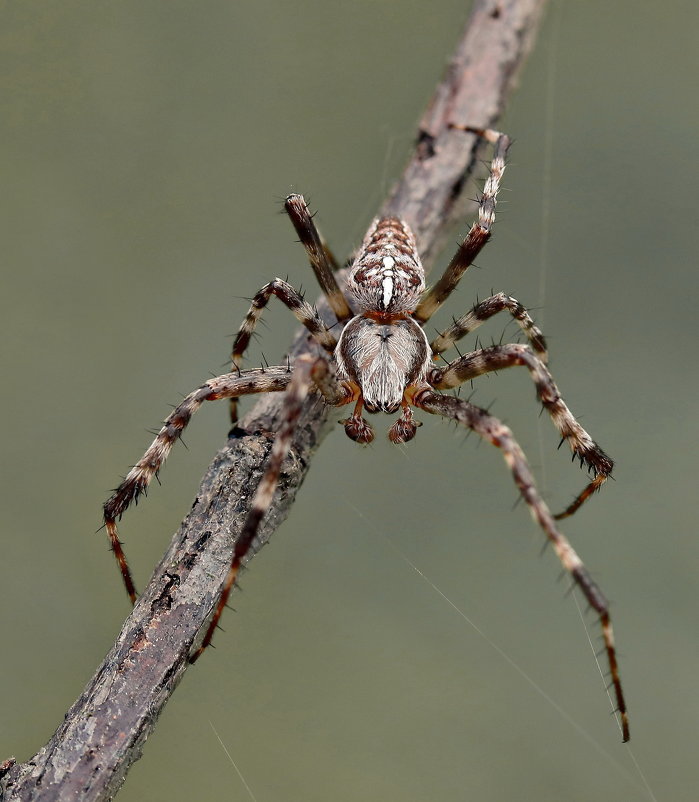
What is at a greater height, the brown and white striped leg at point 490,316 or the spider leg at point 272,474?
the brown and white striped leg at point 490,316

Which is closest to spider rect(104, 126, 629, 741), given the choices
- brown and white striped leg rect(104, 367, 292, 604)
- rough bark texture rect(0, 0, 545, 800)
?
brown and white striped leg rect(104, 367, 292, 604)

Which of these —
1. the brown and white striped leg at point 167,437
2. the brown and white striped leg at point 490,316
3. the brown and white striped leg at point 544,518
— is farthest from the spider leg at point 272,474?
the brown and white striped leg at point 490,316

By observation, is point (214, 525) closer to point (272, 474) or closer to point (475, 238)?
point (272, 474)

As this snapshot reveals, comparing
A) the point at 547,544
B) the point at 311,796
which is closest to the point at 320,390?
the point at 547,544

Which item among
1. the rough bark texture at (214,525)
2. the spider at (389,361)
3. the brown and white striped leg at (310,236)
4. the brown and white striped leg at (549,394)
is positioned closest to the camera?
the rough bark texture at (214,525)

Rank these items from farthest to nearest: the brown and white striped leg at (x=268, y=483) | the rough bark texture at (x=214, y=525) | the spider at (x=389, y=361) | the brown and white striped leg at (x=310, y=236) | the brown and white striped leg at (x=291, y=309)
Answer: the brown and white striped leg at (x=310, y=236)
the brown and white striped leg at (x=291, y=309)
the spider at (x=389, y=361)
the brown and white striped leg at (x=268, y=483)
the rough bark texture at (x=214, y=525)

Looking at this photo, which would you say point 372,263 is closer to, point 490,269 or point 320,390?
point 320,390

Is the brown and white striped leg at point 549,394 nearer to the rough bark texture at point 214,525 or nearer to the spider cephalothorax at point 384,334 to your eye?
the spider cephalothorax at point 384,334

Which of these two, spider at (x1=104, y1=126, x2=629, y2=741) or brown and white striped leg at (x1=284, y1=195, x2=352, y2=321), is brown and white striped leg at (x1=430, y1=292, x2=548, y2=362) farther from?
brown and white striped leg at (x1=284, y1=195, x2=352, y2=321)
